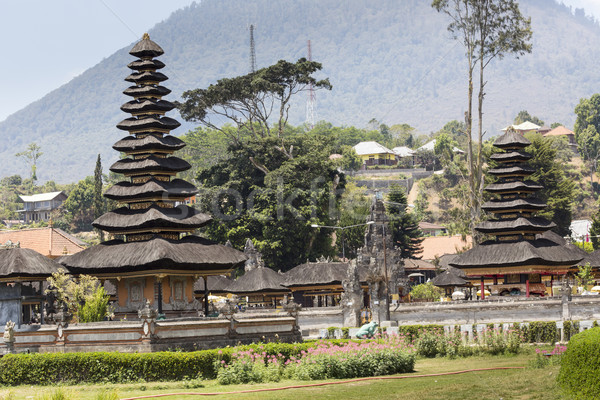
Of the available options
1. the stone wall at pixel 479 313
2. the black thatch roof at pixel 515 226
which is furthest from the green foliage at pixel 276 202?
the black thatch roof at pixel 515 226

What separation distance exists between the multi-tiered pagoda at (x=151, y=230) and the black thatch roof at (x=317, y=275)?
902 inches

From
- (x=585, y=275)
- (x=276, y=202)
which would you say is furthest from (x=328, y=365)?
(x=276, y=202)

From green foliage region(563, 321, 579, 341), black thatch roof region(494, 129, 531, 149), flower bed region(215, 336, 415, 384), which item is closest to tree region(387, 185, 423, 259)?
black thatch roof region(494, 129, 531, 149)

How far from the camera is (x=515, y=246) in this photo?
5881cm

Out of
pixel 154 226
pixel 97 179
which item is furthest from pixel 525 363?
pixel 97 179

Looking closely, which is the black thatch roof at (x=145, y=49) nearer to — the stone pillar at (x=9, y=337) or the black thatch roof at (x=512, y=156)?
the stone pillar at (x=9, y=337)

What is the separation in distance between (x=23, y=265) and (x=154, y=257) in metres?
6.19

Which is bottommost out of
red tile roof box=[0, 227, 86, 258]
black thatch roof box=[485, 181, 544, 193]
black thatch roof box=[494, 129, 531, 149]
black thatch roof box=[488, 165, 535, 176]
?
red tile roof box=[0, 227, 86, 258]

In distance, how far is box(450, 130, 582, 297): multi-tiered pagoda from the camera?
57844mm

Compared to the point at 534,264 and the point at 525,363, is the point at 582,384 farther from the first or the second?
the point at 534,264

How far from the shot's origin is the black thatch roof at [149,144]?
159 ft

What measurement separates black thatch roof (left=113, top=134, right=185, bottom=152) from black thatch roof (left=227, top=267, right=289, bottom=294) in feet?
67.3

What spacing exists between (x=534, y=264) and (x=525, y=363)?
1044 inches

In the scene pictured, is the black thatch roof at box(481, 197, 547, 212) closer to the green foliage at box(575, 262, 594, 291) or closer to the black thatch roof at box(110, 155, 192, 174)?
the green foliage at box(575, 262, 594, 291)
